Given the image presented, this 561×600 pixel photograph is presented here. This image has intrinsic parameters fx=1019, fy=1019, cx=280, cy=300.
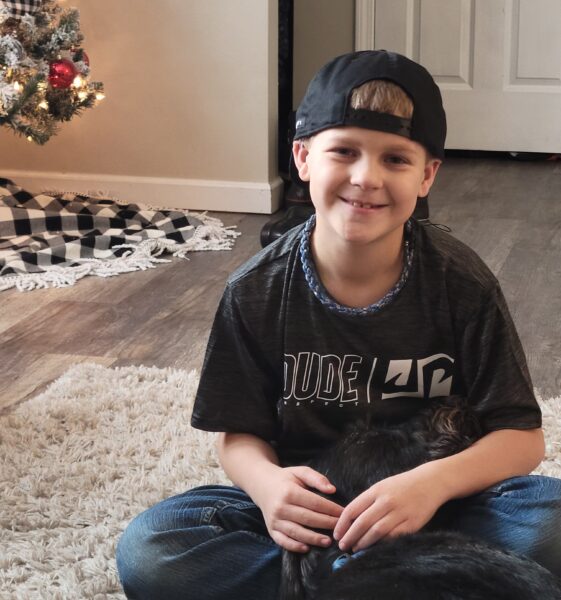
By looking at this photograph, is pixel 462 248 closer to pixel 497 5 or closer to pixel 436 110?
pixel 436 110

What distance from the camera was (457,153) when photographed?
4.07 m

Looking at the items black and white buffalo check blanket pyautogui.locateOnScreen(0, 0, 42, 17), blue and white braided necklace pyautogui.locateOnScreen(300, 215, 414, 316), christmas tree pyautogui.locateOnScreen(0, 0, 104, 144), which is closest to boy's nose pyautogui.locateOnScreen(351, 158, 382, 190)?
blue and white braided necklace pyautogui.locateOnScreen(300, 215, 414, 316)

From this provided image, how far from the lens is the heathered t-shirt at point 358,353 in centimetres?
111

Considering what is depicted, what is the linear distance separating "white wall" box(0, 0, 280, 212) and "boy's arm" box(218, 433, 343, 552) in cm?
214

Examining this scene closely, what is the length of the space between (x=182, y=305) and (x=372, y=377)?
1245 mm

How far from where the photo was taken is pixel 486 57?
391cm

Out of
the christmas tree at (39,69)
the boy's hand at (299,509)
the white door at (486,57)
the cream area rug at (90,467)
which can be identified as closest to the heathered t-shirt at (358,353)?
the boy's hand at (299,509)

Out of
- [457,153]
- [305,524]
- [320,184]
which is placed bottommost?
[457,153]

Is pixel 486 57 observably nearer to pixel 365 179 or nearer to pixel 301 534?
pixel 365 179

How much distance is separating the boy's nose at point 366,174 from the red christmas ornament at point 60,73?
1822mm

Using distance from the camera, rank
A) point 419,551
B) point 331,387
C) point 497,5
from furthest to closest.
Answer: point 497,5 → point 331,387 → point 419,551

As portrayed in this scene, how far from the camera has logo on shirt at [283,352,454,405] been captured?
1.12 meters

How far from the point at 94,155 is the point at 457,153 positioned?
4.98 feet

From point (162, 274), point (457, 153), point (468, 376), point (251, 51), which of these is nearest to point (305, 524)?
point (468, 376)
